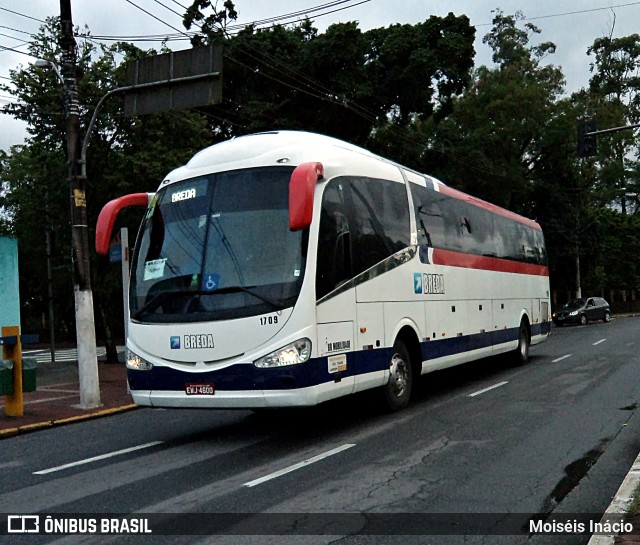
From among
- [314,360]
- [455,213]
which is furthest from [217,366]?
[455,213]

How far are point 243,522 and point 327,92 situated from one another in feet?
91.0

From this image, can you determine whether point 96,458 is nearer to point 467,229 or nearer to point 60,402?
point 60,402

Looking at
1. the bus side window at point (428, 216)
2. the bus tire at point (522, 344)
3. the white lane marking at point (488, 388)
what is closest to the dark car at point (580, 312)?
the bus tire at point (522, 344)

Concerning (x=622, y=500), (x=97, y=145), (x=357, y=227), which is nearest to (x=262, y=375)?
(x=357, y=227)

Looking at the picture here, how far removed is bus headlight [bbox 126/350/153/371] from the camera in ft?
29.6

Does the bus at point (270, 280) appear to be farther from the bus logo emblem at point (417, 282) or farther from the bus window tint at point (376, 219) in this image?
the bus logo emblem at point (417, 282)

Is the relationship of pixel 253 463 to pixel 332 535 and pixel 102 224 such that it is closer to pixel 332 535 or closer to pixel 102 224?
pixel 332 535

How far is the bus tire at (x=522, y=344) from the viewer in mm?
17719

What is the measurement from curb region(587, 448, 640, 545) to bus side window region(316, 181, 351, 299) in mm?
3689

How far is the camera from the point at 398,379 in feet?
35.7

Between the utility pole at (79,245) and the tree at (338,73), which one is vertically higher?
the tree at (338,73)

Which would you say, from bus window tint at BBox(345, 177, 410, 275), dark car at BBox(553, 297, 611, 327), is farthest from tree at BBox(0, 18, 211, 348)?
dark car at BBox(553, 297, 611, 327)

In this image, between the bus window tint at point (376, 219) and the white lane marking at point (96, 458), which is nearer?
the white lane marking at point (96, 458)

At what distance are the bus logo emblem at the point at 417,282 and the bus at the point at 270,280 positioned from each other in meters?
0.19
